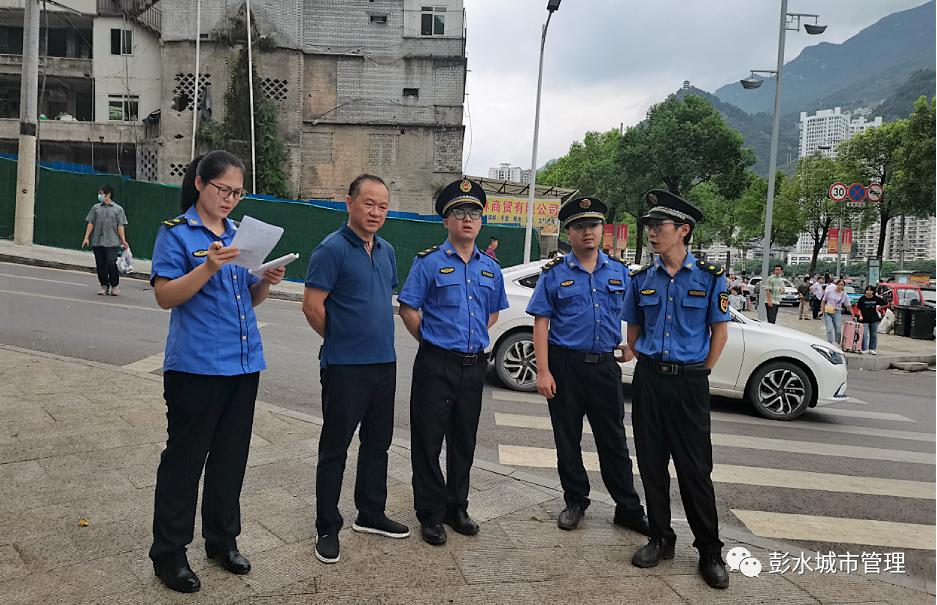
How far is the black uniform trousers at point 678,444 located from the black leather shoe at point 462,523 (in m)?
0.97

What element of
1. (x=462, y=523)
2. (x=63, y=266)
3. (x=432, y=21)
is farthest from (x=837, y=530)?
(x=432, y=21)

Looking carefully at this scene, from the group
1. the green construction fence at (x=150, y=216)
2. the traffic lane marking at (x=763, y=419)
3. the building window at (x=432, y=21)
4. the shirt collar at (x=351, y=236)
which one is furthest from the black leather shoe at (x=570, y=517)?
the building window at (x=432, y=21)

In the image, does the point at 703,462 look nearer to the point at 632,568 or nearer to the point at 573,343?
the point at 632,568

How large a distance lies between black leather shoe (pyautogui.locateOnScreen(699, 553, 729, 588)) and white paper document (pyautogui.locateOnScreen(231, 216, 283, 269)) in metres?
2.65

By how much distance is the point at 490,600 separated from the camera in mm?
3211

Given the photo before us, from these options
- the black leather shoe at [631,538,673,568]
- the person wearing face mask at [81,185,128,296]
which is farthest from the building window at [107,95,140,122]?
the black leather shoe at [631,538,673,568]

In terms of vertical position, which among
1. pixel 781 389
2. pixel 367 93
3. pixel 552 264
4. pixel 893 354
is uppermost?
pixel 367 93

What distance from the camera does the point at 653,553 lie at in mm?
3725

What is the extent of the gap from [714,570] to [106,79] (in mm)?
35702

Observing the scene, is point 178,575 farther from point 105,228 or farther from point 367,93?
point 367,93

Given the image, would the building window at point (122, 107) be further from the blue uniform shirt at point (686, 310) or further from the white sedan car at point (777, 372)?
the blue uniform shirt at point (686, 310)

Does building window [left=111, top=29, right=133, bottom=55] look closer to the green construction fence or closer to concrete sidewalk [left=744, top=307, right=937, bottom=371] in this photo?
the green construction fence

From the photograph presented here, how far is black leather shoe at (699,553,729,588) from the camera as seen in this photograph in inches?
138

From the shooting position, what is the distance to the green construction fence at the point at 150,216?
19875 millimetres
